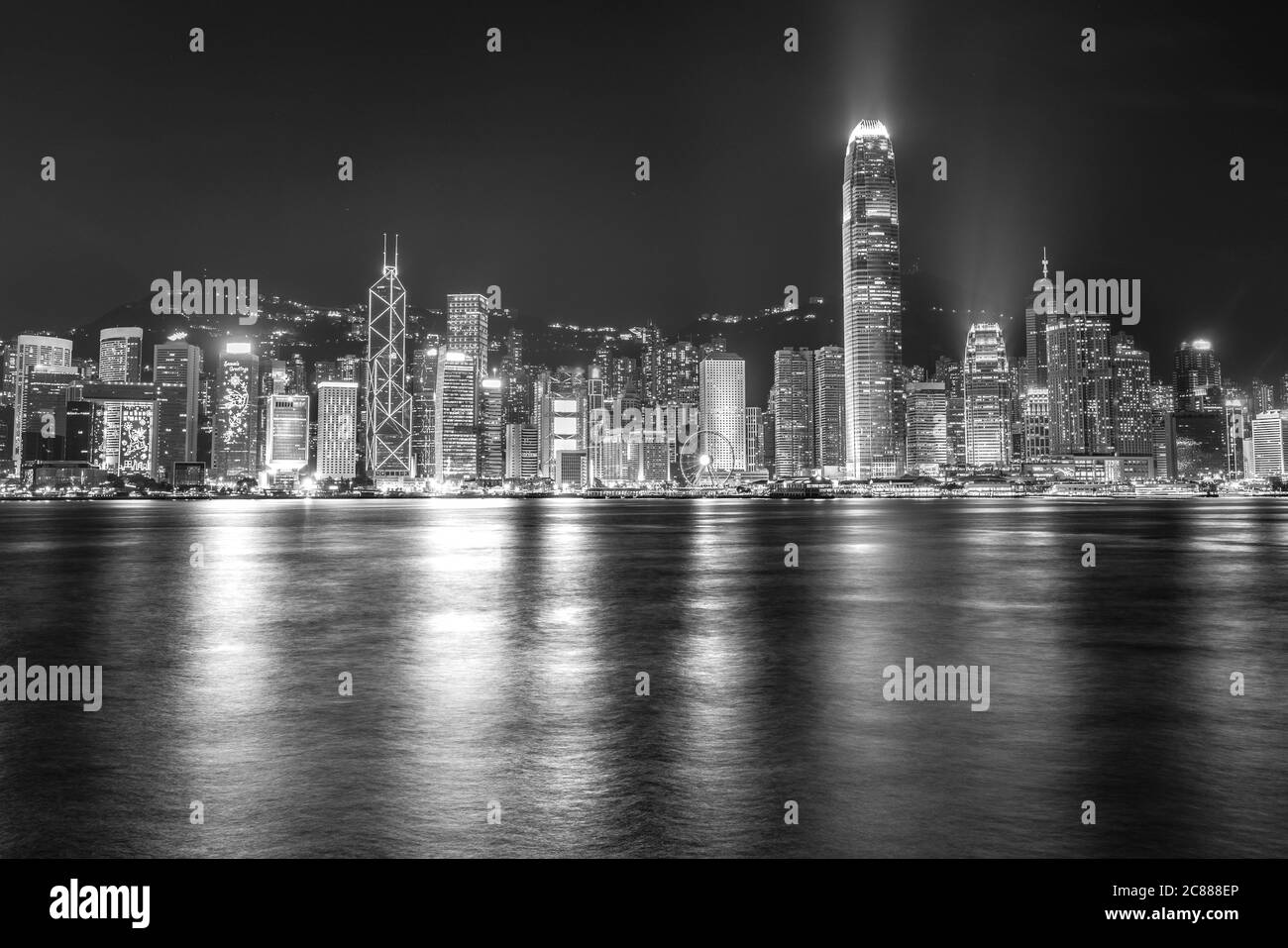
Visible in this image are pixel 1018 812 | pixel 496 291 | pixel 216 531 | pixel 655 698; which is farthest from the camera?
pixel 216 531

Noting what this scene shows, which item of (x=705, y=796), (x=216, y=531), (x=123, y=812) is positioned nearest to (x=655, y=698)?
(x=705, y=796)

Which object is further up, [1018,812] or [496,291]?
[496,291]

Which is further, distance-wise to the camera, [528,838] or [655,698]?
[655,698]
